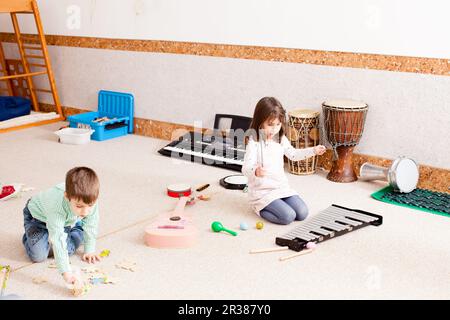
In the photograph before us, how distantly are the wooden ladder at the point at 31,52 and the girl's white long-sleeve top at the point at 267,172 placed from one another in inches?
110

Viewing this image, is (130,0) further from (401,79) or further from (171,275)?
(171,275)

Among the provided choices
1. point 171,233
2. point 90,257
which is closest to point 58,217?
point 90,257

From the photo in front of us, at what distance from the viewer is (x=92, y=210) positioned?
2.31m

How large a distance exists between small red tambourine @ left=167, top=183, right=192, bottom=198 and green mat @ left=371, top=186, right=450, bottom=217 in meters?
1.11

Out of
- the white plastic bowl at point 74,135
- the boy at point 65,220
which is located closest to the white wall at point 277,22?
the white plastic bowl at point 74,135

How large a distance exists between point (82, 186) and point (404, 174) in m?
2.06

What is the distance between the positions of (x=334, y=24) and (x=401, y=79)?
570 millimetres

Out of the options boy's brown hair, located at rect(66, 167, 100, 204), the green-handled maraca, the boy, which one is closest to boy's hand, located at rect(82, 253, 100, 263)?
the boy

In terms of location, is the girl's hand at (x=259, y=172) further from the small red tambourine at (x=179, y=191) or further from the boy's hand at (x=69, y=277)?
the boy's hand at (x=69, y=277)

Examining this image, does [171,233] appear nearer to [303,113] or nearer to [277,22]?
[303,113]

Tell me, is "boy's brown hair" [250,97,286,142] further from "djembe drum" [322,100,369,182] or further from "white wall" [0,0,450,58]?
"white wall" [0,0,450,58]

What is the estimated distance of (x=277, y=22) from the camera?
12.7ft

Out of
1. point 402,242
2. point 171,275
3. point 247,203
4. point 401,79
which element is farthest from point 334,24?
point 171,275

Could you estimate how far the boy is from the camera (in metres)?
2.09
